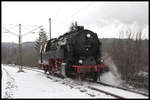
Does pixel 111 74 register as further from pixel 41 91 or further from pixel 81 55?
pixel 41 91

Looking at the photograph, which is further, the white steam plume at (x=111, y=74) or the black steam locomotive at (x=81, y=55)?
the white steam plume at (x=111, y=74)

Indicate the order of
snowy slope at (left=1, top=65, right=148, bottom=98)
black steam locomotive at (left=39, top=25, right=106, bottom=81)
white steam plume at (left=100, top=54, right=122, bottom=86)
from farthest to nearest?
white steam plume at (left=100, top=54, right=122, bottom=86), black steam locomotive at (left=39, top=25, right=106, bottom=81), snowy slope at (left=1, top=65, right=148, bottom=98)

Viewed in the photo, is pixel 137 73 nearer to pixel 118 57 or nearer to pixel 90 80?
pixel 118 57

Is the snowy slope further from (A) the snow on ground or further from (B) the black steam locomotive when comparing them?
(B) the black steam locomotive

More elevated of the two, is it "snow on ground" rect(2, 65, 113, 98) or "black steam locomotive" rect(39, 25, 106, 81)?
"black steam locomotive" rect(39, 25, 106, 81)

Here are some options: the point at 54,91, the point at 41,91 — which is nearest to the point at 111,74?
the point at 54,91

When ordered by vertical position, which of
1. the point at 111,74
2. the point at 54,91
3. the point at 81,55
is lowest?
the point at 54,91

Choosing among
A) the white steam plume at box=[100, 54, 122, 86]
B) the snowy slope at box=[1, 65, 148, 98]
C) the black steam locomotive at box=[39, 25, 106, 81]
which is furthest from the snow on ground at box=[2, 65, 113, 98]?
the white steam plume at box=[100, 54, 122, 86]

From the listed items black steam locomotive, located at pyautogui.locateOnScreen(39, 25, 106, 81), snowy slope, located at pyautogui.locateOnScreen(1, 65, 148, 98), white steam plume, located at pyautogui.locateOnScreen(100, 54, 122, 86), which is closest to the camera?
snowy slope, located at pyautogui.locateOnScreen(1, 65, 148, 98)

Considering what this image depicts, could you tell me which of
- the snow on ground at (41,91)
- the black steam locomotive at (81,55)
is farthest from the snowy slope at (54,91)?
the black steam locomotive at (81,55)

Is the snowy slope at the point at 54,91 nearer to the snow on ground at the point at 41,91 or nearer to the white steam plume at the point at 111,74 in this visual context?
the snow on ground at the point at 41,91

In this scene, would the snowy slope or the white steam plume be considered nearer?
the snowy slope

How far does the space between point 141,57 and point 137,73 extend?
1036 mm

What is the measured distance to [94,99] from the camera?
8695mm
